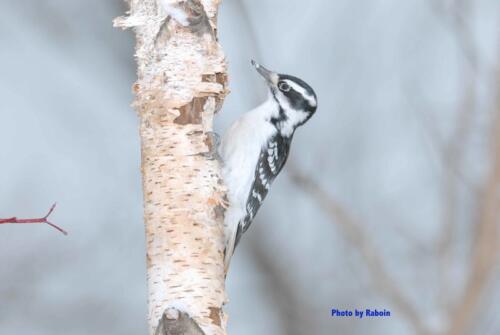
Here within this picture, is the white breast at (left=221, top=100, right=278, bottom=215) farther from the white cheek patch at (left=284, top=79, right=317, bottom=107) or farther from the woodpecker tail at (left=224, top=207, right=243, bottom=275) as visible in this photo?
the white cheek patch at (left=284, top=79, right=317, bottom=107)

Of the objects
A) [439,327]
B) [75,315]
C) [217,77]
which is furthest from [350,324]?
[217,77]

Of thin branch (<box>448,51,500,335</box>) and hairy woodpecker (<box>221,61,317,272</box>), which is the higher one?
hairy woodpecker (<box>221,61,317,272</box>)

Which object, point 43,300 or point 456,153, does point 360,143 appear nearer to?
point 456,153

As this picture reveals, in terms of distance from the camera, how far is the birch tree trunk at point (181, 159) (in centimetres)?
278

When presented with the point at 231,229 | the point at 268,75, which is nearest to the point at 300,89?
the point at 268,75

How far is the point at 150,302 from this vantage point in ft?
9.16

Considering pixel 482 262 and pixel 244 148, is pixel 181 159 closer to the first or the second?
pixel 244 148

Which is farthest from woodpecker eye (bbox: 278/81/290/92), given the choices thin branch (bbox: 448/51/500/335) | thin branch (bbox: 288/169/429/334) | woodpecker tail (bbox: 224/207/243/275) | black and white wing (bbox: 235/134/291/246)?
thin branch (bbox: 288/169/429/334)

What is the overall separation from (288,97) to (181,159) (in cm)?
140

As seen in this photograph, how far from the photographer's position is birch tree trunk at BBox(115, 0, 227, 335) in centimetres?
278

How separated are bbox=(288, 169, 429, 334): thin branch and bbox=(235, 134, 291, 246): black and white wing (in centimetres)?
204

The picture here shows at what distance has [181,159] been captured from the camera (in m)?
3.03

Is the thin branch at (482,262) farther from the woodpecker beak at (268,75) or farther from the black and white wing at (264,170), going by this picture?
the woodpecker beak at (268,75)

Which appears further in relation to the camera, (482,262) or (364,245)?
(364,245)
